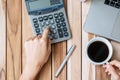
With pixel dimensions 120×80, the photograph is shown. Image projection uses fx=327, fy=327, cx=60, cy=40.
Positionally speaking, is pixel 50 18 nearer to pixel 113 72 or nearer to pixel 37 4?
pixel 37 4

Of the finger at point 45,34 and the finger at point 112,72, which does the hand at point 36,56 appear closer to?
the finger at point 45,34

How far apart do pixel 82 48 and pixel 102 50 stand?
0.22 feet

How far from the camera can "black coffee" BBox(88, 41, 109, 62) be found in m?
1.05

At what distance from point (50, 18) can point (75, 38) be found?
0.11 m

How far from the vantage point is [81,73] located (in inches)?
Answer: 42.1

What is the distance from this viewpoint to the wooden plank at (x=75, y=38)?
1.07 m

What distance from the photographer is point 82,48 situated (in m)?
1.07

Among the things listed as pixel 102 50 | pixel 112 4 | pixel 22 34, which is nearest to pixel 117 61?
pixel 102 50

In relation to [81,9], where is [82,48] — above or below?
below

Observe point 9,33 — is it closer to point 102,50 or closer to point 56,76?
point 56,76

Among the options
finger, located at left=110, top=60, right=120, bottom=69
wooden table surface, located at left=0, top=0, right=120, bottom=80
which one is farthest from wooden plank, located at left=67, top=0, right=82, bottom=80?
finger, located at left=110, top=60, right=120, bottom=69

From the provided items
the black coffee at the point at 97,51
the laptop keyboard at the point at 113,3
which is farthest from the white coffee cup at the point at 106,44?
the laptop keyboard at the point at 113,3

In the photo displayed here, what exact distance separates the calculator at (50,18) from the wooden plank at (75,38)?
20mm

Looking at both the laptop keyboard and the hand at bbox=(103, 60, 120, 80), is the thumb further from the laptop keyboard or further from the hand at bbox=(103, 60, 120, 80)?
the laptop keyboard
